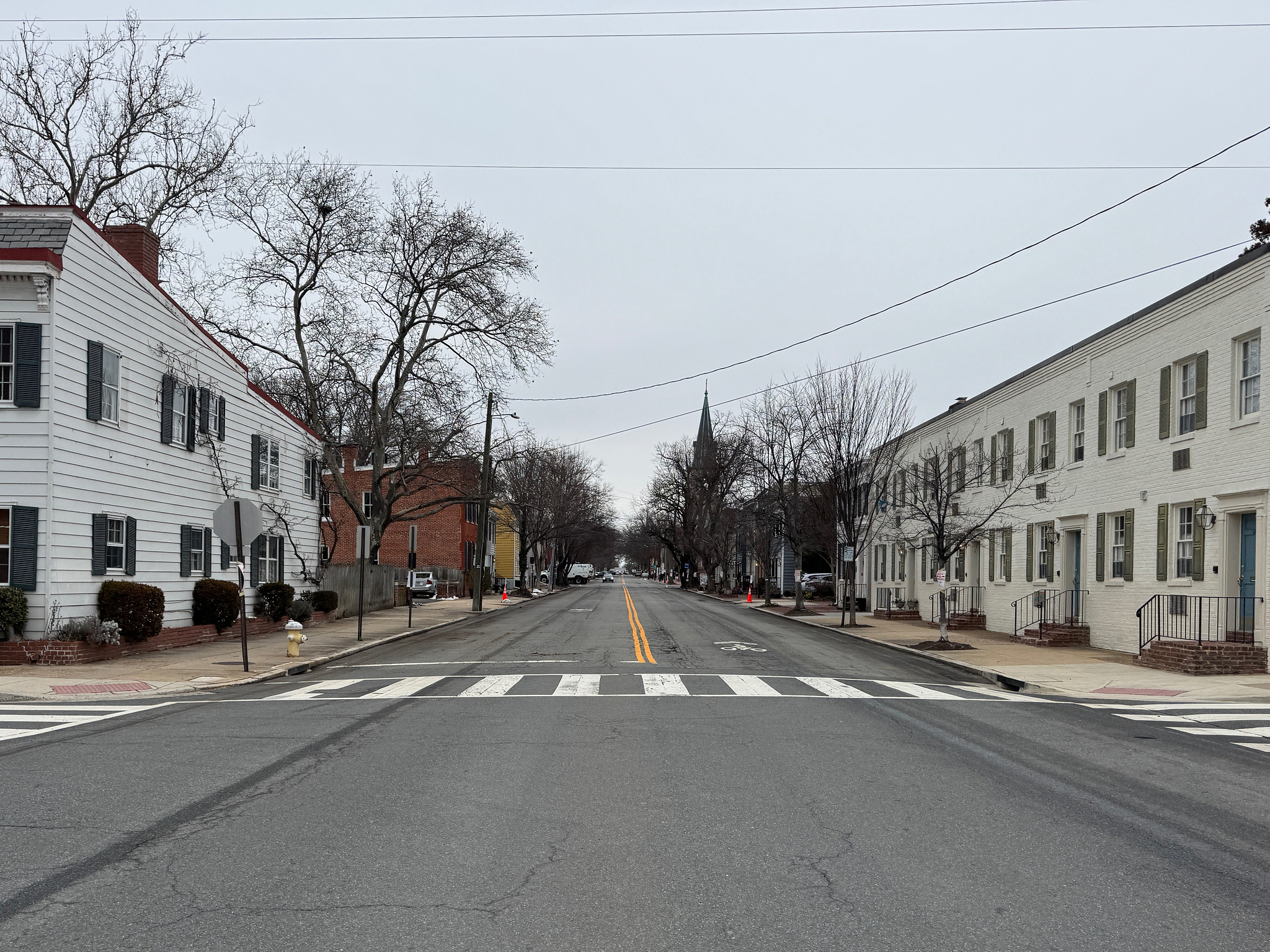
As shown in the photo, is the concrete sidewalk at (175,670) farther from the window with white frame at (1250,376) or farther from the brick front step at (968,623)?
the window with white frame at (1250,376)

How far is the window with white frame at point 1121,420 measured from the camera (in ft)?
81.6

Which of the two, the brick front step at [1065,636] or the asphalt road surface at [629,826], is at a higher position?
the asphalt road surface at [629,826]

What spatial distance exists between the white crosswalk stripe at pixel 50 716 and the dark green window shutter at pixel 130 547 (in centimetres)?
767

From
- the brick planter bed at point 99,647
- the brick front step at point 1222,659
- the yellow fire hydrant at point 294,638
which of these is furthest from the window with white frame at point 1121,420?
the brick planter bed at point 99,647

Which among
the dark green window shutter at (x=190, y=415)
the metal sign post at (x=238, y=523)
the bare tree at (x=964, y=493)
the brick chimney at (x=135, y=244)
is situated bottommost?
the metal sign post at (x=238, y=523)

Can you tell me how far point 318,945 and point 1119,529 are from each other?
78.8ft

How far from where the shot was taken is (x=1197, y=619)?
821 inches

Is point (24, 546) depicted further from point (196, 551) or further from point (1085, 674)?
point (1085, 674)

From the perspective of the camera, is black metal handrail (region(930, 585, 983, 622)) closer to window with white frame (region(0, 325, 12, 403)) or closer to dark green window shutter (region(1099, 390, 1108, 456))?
dark green window shutter (region(1099, 390, 1108, 456))

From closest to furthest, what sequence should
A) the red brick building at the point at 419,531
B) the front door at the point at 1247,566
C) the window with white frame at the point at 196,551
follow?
the front door at the point at 1247,566, the window with white frame at the point at 196,551, the red brick building at the point at 419,531

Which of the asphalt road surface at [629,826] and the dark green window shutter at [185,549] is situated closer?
the asphalt road surface at [629,826]

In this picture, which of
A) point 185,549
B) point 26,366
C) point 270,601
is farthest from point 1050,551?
point 26,366

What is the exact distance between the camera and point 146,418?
2250 cm

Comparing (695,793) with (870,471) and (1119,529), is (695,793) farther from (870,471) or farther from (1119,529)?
(870,471)
